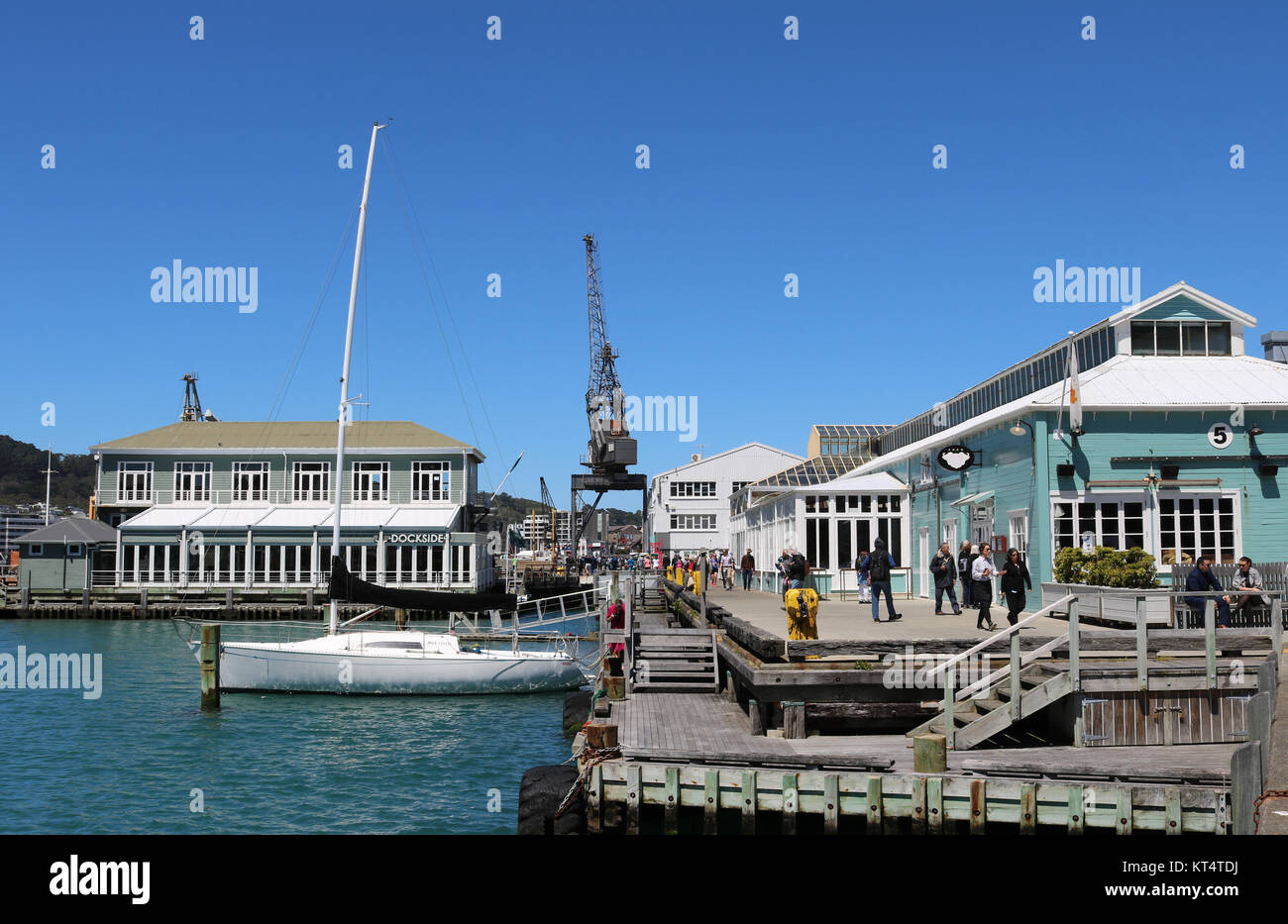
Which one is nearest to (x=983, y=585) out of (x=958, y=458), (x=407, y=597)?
(x=958, y=458)

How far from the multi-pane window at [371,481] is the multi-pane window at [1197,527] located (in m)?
48.7

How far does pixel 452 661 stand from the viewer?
94.9 feet

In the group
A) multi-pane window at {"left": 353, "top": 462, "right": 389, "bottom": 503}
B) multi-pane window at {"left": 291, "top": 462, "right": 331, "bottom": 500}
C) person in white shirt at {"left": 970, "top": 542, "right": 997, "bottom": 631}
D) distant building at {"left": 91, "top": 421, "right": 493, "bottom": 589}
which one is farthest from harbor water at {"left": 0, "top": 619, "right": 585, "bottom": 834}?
multi-pane window at {"left": 291, "top": 462, "right": 331, "bottom": 500}

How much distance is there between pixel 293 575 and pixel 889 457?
118 ft

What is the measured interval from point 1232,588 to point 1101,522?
3846 mm

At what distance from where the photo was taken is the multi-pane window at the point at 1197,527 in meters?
23.4

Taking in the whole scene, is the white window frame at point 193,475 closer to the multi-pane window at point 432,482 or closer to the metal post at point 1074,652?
the multi-pane window at point 432,482

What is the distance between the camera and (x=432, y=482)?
64500 millimetres

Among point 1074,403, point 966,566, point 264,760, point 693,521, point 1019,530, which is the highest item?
point 1074,403

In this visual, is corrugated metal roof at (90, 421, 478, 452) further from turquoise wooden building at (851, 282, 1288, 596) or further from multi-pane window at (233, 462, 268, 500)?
turquoise wooden building at (851, 282, 1288, 596)

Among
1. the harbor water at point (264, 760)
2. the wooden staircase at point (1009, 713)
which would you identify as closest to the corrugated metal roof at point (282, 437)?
the harbor water at point (264, 760)

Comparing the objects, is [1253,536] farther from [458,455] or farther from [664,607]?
[458,455]

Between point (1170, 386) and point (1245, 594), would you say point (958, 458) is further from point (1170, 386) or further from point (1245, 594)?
point (1245, 594)
